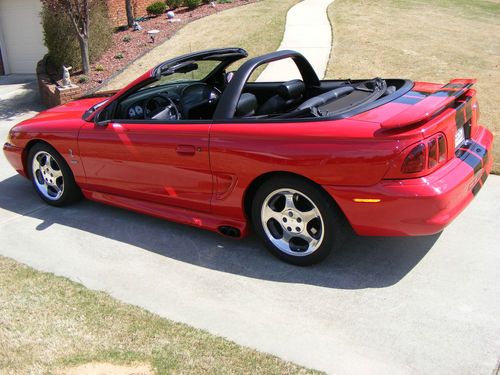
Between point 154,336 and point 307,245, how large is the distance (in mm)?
1344

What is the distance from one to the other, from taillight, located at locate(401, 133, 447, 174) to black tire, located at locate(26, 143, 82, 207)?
10.8 feet

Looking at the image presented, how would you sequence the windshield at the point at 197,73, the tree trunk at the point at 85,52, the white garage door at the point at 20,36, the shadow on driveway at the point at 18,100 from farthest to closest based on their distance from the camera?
1. the white garage door at the point at 20,36
2. the tree trunk at the point at 85,52
3. the shadow on driveway at the point at 18,100
4. the windshield at the point at 197,73

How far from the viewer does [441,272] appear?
393cm

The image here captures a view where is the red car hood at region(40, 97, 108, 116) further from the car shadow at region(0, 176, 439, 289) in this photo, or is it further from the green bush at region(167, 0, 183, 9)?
the green bush at region(167, 0, 183, 9)

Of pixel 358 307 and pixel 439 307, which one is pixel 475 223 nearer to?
pixel 439 307

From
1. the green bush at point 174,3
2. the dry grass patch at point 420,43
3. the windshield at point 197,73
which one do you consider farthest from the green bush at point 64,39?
the dry grass patch at point 420,43

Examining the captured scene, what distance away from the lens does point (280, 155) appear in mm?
3801

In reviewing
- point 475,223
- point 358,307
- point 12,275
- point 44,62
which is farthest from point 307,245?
point 44,62

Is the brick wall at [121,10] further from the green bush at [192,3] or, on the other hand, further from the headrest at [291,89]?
the headrest at [291,89]

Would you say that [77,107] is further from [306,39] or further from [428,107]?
[306,39]

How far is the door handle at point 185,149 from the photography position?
4252 millimetres

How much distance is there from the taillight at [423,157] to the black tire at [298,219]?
59 centimetres

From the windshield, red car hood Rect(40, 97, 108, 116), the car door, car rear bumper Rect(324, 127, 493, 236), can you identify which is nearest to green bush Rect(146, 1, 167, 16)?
the windshield

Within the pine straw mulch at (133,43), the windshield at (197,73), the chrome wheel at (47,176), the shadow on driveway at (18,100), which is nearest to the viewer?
the windshield at (197,73)
